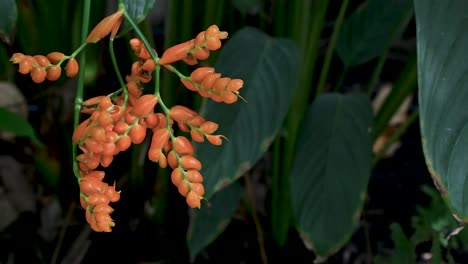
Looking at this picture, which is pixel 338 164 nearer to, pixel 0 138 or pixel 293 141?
pixel 293 141

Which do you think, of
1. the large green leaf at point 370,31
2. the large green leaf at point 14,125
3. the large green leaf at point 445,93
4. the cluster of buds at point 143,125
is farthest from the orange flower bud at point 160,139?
the large green leaf at point 370,31

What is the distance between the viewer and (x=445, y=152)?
53 cm

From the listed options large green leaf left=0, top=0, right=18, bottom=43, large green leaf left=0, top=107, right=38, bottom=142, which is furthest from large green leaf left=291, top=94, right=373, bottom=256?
large green leaf left=0, top=0, right=18, bottom=43

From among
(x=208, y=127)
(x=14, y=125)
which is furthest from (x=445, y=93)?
(x=14, y=125)

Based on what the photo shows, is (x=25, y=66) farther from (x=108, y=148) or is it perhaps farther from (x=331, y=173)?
(x=331, y=173)

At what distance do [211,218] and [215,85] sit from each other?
0.61 meters

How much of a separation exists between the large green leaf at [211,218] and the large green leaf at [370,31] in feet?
0.88

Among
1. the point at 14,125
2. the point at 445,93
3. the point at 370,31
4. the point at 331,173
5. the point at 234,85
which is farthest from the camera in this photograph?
the point at 370,31

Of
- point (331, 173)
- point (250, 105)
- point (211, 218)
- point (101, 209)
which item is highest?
point (101, 209)

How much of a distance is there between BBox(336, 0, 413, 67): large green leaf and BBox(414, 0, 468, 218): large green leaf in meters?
0.49

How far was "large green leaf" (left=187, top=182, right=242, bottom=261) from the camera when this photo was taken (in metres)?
0.98

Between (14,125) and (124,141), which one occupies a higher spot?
(124,141)

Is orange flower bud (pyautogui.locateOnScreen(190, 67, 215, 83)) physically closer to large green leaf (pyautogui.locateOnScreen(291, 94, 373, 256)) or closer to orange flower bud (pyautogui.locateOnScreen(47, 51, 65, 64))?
orange flower bud (pyautogui.locateOnScreen(47, 51, 65, 64))

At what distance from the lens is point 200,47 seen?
0.43 m
